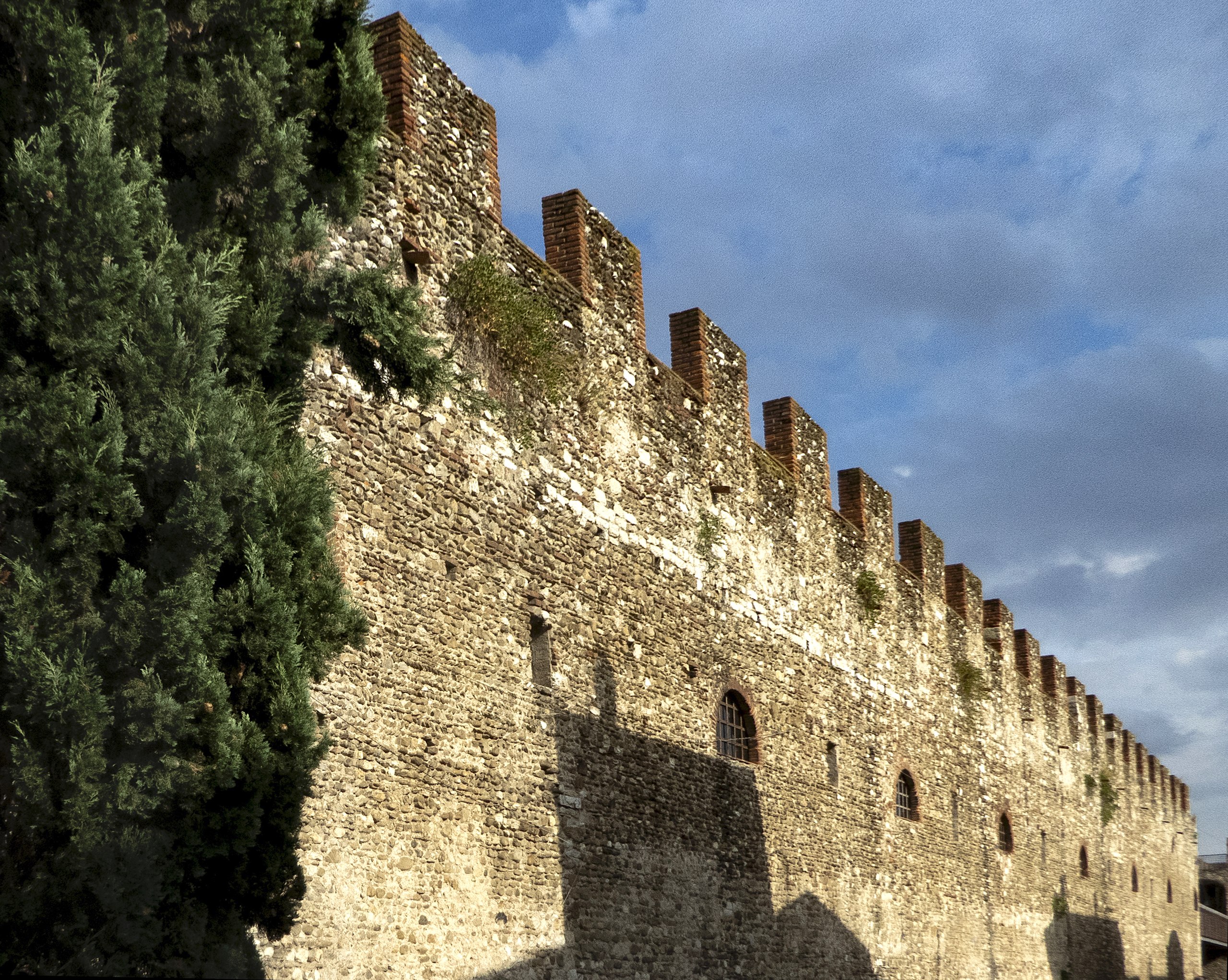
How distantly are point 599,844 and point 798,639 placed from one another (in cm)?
543

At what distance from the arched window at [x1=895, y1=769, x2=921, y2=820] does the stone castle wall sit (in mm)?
111

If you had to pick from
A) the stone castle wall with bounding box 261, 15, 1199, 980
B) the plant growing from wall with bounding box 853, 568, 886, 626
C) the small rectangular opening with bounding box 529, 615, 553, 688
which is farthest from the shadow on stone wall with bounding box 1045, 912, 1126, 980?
the small rectangular opening with bounding box 529, 615, 553, 688

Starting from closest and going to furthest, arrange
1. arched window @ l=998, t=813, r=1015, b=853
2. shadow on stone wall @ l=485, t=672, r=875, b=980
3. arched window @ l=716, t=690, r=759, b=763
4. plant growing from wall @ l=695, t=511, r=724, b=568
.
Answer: shadow on stone wall @ l=485, t=672, r=875, b=980, arched window @ l=716, t=690, r=759, b=763, plant growing from wall @ l=695, t=511, r=724, b=568, arched window @ l=998, t=813, r=1015, b=853

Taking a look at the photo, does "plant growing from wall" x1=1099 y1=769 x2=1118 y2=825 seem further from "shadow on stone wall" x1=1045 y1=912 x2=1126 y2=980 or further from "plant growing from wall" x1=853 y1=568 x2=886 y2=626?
"plant growing from wall" x1=853 y1=568 x2=886 y2=626

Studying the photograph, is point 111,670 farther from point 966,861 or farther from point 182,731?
point 966,861

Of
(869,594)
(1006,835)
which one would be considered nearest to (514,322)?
(869,594)

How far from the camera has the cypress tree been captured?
5.69 m

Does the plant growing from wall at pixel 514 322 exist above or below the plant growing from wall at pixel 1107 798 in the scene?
above

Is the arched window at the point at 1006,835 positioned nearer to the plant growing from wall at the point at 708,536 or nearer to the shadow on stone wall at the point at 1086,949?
the shadow on stone wall at the point at 1086,949

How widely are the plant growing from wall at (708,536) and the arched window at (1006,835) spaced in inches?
441

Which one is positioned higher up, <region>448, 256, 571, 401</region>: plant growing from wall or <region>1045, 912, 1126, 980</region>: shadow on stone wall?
<region>448, 256, 571, 401</region>: plant growing from wall

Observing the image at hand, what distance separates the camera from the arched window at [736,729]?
1338 cm

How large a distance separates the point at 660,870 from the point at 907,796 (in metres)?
7.94

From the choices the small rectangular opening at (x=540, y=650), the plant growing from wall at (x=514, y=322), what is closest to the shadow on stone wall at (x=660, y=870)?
the small rectangular opening at (x=540, y=650)
